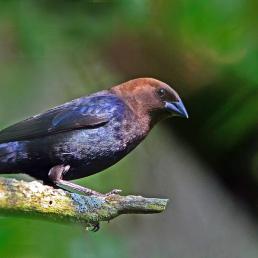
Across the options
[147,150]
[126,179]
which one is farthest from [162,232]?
[126,179]

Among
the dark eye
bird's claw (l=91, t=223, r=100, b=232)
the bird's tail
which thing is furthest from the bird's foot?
the dark eye

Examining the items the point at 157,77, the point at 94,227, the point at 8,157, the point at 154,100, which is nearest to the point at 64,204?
the point at 94,227

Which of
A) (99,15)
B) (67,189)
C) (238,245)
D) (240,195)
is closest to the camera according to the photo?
(67,189)

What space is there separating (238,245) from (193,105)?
325 millimetres

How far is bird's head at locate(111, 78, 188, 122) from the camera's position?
4.48ft

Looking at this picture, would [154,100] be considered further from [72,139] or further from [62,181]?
[62,181]

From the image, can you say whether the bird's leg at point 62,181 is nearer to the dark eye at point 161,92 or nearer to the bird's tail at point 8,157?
the bird's tail at point 8,157

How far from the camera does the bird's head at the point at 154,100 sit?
1.37 metres

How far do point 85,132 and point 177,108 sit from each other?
21 cm

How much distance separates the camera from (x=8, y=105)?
4.63 feet

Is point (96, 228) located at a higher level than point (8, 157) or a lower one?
higher

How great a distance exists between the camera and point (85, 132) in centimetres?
144

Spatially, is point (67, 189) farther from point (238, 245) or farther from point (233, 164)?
point (233, 164)

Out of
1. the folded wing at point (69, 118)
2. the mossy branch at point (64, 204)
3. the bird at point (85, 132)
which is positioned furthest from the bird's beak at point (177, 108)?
the mossy branch at point (64, 204)
